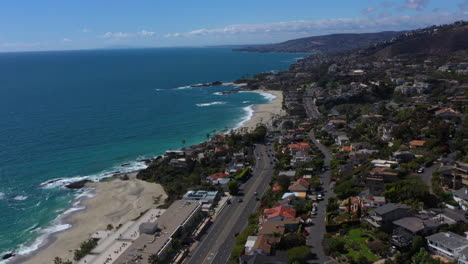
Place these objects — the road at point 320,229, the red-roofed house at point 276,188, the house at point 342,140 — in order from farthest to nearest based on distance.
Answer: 1. the house at point 342,140
2. the red-roofed house at point 276,188
3. the road at point 320,229

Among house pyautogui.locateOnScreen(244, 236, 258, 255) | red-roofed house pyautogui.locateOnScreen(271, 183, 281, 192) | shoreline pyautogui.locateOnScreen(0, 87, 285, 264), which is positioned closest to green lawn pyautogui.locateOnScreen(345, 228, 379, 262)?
house pyautogui.locateOnScreen(244, 236, 258, 255)

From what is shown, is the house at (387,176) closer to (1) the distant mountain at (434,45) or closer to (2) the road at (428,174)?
(2) the road at (428,174)

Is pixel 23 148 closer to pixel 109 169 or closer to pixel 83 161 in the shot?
pixel 83 161

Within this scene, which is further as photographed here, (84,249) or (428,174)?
(428,174)

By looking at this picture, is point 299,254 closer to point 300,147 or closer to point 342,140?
point 300,147

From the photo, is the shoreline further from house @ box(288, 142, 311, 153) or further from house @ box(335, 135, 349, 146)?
house @ box(335, 135, 349, 146)

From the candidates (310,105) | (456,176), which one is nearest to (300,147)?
(456,176)

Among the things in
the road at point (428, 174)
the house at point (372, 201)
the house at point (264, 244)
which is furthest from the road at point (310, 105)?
the house at point (264, 244)
